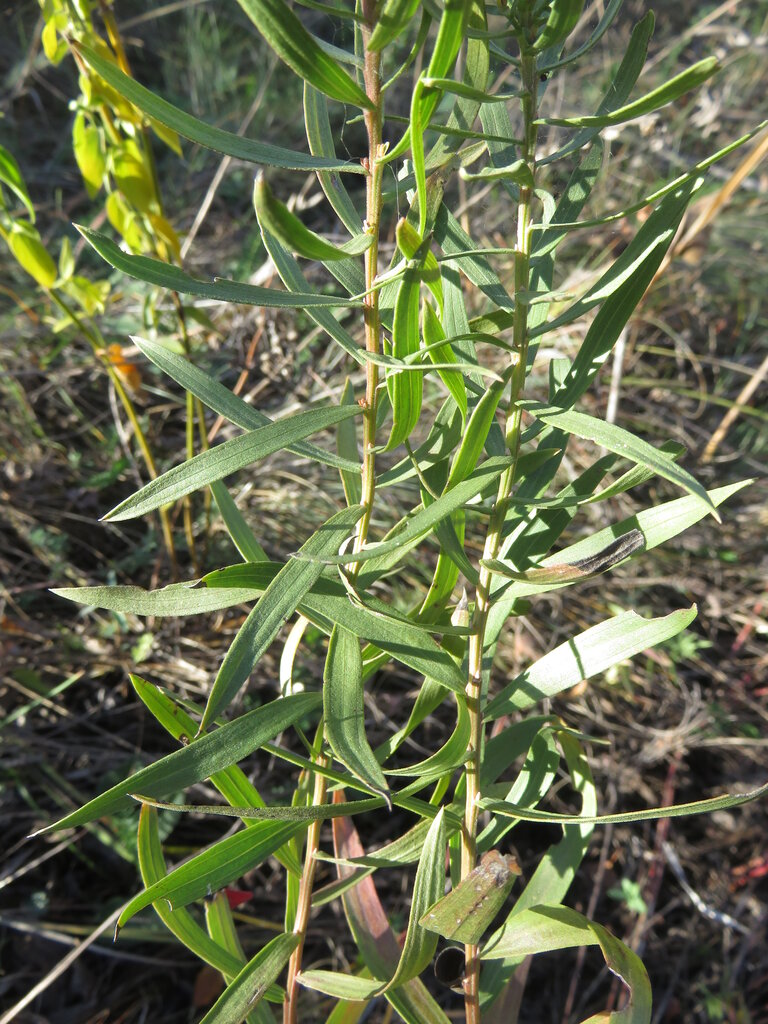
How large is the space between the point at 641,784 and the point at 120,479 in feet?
3.54

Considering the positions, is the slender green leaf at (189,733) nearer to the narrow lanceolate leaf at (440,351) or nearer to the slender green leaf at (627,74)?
the narrow lanceolate leaf at (440,351)

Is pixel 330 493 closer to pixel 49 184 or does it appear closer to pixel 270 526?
pixel 270 526

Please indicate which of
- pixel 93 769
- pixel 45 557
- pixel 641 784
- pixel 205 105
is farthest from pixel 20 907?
pixel 205 105

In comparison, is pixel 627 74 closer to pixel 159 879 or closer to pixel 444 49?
pixel 444 49

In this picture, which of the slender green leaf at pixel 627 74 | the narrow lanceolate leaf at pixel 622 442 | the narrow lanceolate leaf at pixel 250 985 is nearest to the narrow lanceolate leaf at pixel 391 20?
the slender green leaf at pixel 627 74

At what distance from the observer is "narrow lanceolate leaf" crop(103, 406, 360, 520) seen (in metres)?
0.46

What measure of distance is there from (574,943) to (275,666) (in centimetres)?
83

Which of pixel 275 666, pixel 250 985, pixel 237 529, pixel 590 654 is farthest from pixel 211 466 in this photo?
pixel 275 666

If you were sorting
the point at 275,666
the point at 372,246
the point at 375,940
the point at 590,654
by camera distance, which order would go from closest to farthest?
the point at 372,246, the point at 590,654, the point at 375,940, the point at 275,666

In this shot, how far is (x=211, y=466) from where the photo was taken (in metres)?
0.47

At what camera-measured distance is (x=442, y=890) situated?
1.89 ft

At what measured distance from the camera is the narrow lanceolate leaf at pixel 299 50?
380 millimetres

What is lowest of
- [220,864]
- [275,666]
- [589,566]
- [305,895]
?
[275,666]

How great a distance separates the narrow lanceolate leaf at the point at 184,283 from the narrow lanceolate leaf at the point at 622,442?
0.14 metres
